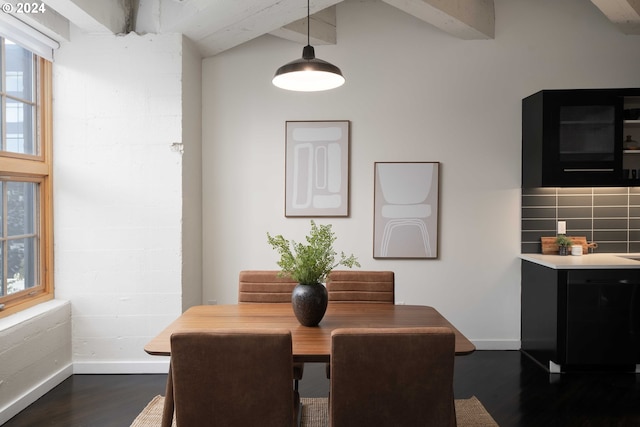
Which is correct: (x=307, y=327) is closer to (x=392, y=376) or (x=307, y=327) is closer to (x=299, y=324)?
(x=299, y=324)

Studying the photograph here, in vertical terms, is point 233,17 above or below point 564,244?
above

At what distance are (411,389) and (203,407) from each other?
779 mm

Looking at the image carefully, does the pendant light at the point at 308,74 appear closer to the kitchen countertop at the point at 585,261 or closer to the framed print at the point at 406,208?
the framed print at the point at 406,208

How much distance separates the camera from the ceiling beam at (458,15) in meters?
3.53

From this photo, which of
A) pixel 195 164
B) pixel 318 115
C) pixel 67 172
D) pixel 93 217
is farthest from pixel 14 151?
pixel 318 115

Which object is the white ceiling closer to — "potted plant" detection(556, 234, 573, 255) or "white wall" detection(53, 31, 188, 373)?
"white wall" detection(53, 31, 188, 373)

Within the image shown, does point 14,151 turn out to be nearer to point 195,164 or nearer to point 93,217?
point 93,217

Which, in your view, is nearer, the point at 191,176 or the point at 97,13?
the point at 97,13

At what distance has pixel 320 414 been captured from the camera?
2889mm

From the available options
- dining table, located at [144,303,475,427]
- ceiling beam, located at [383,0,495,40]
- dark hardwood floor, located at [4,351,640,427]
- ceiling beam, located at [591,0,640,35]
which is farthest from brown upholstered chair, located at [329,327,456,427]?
ceiling beam, located at [591,0,640,35]

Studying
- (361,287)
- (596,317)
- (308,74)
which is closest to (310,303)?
(361,287)

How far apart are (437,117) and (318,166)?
43.9 inches

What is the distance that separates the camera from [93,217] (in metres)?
3.53

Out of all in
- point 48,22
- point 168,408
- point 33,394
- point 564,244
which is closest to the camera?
point 168,408
